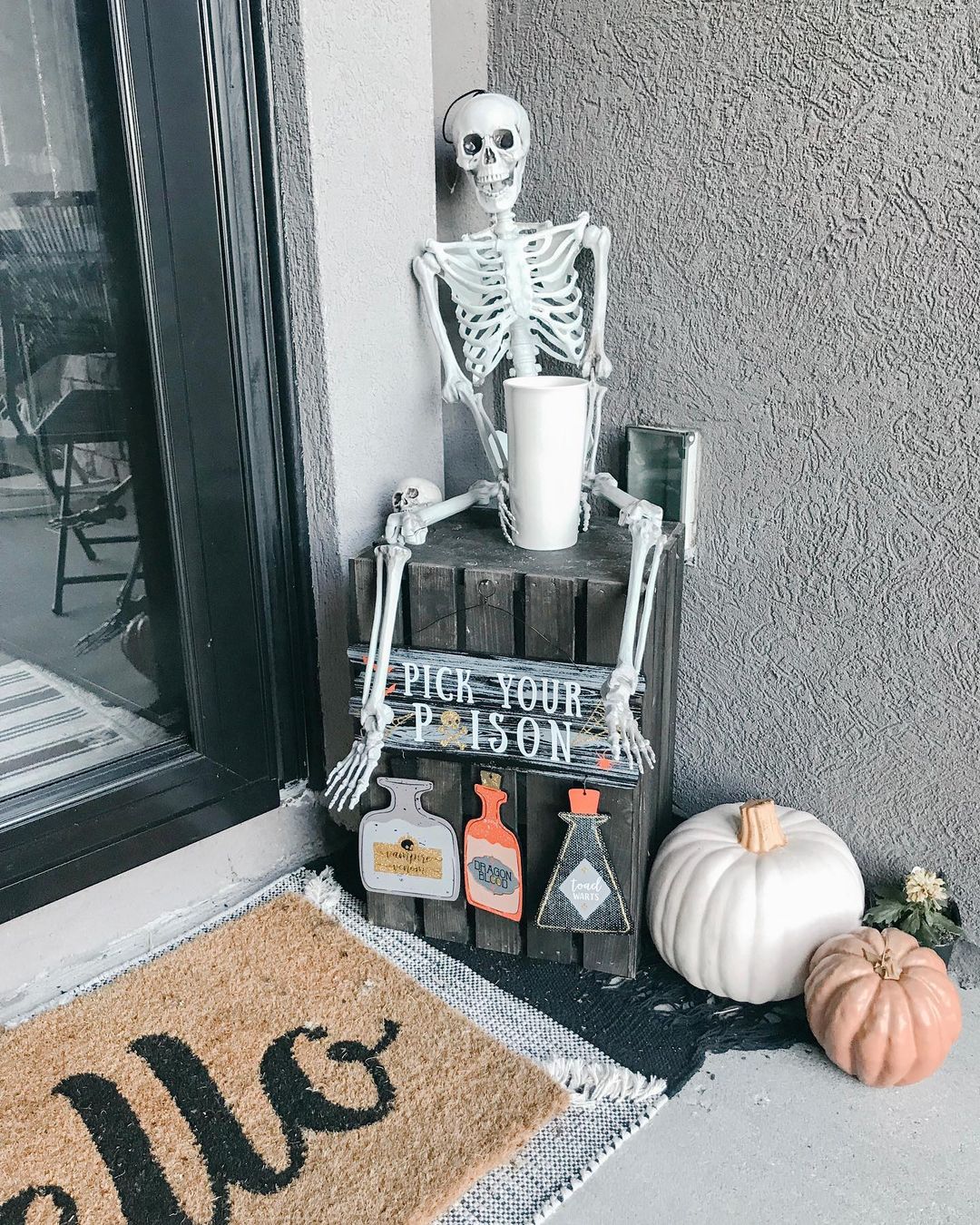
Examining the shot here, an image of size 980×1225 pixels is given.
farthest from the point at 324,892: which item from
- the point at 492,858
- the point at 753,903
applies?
the point at 753,903

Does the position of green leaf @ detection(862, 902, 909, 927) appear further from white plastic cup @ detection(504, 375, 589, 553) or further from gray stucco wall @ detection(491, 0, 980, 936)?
white plastic cup @ detection(504, 375, 589, 553)

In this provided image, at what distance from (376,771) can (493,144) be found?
0.96 meters

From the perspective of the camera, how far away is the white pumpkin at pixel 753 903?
4.50ft

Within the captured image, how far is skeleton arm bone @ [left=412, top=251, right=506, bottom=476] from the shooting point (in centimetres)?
160

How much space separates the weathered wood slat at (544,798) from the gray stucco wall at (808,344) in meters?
0.37

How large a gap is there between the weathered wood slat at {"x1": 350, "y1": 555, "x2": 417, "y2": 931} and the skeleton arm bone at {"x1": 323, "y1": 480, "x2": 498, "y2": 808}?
2cm

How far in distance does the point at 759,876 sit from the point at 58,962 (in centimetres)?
105

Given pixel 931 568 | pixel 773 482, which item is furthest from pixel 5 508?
pixel 931 568

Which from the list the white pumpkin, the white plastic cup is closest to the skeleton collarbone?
the white plastic cup

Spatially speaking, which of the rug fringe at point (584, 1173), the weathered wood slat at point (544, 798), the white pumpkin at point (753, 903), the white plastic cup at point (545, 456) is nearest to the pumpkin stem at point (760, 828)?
the white pumpkin at point (753, 903)

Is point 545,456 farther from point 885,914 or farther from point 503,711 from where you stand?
point 885,914

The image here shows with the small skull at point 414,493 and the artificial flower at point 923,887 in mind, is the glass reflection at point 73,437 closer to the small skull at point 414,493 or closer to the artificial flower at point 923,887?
the small skull at point 414,493

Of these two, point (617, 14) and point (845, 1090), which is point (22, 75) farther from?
point (845, 1090)

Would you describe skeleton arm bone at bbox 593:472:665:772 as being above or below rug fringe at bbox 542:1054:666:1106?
above
